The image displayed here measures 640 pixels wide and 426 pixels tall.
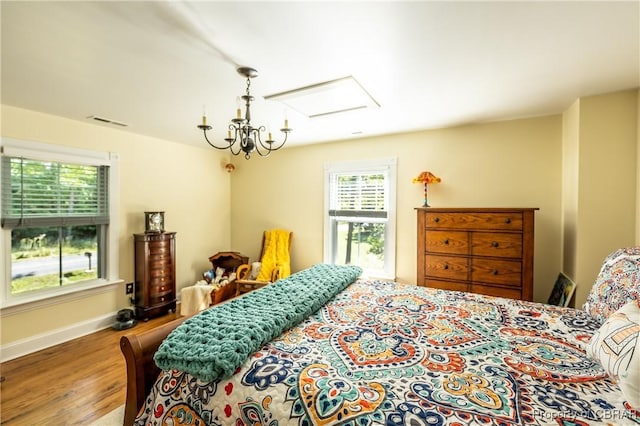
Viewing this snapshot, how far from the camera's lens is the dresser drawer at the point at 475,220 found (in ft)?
8.34

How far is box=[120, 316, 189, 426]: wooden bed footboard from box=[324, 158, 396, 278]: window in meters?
2.84

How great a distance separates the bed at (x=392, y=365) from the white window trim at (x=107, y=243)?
2.32 m

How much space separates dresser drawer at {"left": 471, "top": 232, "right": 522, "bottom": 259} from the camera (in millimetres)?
2531

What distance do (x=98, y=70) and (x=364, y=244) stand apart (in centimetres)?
326

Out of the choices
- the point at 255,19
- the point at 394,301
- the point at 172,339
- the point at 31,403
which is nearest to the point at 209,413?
the point at 172,339

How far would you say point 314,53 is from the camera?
5.74ft

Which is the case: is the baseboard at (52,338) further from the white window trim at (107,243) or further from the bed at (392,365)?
the bed at (392,365)

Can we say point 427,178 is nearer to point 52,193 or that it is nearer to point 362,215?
point 362,215

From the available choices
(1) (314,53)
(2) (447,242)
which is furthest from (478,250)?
(1) (314,53)

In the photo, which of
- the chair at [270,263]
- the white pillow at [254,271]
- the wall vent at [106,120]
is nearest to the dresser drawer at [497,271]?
the chair at [270,263]

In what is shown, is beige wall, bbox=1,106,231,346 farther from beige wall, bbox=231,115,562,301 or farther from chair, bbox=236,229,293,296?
chair, bbox=236,229,293,296

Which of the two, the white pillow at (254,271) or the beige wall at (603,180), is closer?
the beige wall at (603,180)

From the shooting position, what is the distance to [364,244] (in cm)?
394

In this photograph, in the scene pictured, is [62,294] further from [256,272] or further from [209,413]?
[209,413]
